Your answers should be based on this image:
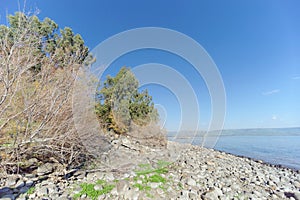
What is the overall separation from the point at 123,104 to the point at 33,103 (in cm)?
565

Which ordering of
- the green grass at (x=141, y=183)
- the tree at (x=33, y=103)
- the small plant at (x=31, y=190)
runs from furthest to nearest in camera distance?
the green grass at (x=141, y=183)
the small plant at (x=31, y=190)
the tree at (x=33, y=103)

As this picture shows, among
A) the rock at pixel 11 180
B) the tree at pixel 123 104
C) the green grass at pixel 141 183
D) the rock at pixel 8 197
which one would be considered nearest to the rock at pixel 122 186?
the green grass at pixel 141 183

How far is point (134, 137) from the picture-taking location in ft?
28.3

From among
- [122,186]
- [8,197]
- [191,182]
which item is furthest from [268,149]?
[8,197]

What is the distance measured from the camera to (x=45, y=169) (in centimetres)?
398

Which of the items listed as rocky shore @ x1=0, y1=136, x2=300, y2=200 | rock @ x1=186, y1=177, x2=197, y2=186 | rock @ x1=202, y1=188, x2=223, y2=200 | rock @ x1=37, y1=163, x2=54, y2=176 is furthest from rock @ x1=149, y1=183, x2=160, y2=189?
rock @ x1=37, y1=163, x2=54, y2=176

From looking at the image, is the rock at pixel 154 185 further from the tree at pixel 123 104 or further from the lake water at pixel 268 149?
the lake water at pixel 268 149

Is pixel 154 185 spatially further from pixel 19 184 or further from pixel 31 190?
pixel 19 184

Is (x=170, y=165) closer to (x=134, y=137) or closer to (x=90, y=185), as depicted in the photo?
(x=90, y=185)

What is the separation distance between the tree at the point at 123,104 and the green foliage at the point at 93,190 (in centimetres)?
460

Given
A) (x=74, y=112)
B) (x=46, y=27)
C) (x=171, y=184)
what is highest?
(x=46, y=27)

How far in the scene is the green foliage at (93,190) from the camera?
3023 millimetres

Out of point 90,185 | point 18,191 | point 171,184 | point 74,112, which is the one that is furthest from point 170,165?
point 18,191

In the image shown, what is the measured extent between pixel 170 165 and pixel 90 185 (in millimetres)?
2698
